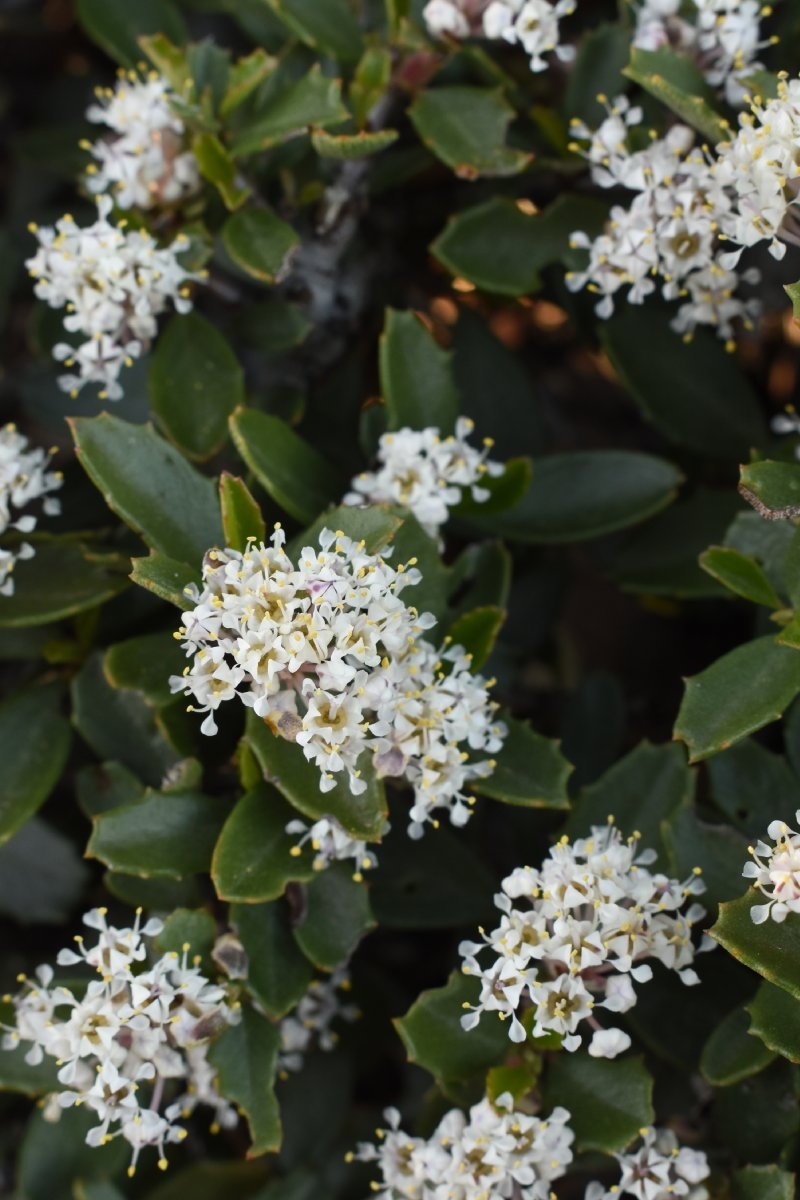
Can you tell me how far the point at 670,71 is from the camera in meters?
1.47

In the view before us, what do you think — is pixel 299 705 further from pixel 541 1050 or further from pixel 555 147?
pixel 555 147

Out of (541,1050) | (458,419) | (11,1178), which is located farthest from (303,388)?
(11,1178)

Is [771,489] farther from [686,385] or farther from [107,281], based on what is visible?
[107,281]

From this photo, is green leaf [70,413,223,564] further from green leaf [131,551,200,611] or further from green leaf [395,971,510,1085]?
green leaf [395,971,510,1085]

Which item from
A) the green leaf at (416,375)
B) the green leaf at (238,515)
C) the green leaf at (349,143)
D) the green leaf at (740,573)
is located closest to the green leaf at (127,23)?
the green leaf at (349,143)

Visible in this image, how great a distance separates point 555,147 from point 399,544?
2.25 feet

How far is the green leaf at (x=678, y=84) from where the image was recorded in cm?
139

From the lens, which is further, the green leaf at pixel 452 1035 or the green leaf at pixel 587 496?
the green leaf at pixel 587 496

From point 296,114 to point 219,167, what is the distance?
0.11 metres

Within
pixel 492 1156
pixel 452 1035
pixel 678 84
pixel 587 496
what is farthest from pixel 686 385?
pixel 492 1156

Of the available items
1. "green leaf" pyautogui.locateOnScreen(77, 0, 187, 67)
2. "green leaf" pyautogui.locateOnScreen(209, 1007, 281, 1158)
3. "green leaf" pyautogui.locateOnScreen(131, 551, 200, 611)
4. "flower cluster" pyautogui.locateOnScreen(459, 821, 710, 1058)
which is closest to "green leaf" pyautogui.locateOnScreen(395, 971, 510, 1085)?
"flower cluster" pyautogui.locateOnScreen(459, 821, 710, 1058)

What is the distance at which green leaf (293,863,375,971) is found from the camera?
4.45 feet

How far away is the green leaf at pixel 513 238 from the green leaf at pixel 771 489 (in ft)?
1.60

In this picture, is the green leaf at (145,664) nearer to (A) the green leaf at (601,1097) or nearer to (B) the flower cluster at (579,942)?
(B) the flower cluster at (579,942)
